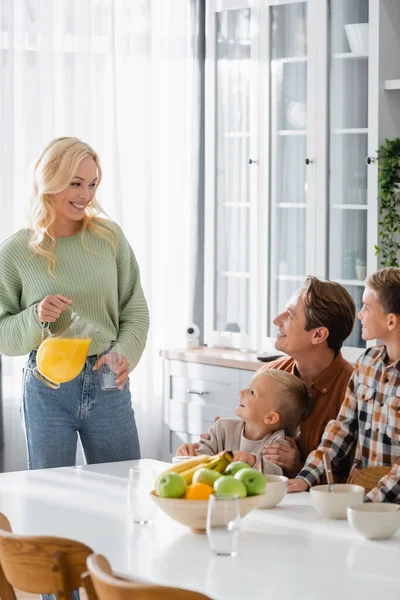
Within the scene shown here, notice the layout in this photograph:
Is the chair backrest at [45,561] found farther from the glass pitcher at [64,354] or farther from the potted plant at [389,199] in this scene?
the potted plant at [389,199]

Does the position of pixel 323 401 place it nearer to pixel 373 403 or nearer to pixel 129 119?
pixel 373 403

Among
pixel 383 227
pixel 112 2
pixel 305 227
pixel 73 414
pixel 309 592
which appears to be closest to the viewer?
pixel 309 592

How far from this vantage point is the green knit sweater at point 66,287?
2.82 metres

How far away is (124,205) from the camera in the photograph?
4.66 m

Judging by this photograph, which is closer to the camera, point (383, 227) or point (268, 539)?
point (268, 539)

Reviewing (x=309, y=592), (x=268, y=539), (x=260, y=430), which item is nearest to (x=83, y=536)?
(x=268, y=539)

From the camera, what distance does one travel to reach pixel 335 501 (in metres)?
2.03

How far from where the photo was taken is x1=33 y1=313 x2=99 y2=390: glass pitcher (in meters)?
2.58

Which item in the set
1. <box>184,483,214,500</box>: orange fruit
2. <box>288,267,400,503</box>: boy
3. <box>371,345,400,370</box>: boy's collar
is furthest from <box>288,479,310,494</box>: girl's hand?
<box>184,483,214,500</box>: orange fruit

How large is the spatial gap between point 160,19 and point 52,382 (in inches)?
97.7

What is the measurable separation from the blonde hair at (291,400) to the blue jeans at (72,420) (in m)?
0.45

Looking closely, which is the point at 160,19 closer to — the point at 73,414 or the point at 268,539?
the point at 73,414

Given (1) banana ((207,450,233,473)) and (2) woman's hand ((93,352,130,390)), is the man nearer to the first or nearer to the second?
(2) woman's hand ((93,352,130,390))

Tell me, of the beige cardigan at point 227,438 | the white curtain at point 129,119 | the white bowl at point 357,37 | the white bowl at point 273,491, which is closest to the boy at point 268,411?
the beige cardigan at point 227,438
